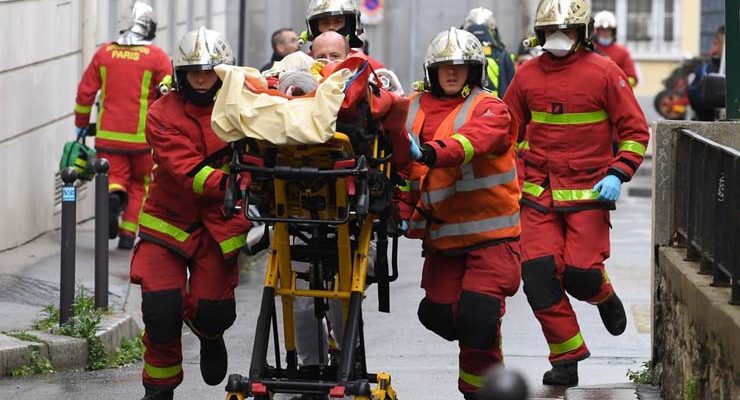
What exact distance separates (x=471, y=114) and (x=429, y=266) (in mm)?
752

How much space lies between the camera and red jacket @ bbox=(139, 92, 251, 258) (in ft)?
25.2

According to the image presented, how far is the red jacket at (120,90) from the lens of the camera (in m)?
14.4

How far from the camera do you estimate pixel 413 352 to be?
35.1 feet

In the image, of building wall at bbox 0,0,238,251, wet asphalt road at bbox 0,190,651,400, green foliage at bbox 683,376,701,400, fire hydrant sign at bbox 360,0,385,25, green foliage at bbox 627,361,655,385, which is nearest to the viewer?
green foliage at bbox 683,376,701,400

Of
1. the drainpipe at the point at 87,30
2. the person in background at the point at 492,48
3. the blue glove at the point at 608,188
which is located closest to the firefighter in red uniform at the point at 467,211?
the blue glove at the point at 608,188

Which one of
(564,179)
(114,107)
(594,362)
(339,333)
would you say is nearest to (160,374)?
(339,333)

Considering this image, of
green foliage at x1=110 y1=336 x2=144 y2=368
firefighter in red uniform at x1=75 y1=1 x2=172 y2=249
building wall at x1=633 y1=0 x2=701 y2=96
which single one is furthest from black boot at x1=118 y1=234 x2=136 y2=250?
building wall at x1=633 y1=0 x2=701 y2=96

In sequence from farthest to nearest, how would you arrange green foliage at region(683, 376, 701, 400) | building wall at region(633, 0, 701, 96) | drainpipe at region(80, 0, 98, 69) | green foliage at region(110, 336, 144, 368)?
1. building wall at region(633, 0, 701, 96)
2. drainpipe at region(80, 0, 98, 69)
3. green foliage at region(110, 336, 144, 368)
4. green foliage at region(683, 376, 701, 400)

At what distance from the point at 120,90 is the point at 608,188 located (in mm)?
6255

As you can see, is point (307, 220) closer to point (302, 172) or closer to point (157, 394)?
point (302, 172)

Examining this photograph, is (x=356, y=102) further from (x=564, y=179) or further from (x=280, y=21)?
(x=280, y=21)

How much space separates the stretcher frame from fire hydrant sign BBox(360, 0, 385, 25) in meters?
18.4

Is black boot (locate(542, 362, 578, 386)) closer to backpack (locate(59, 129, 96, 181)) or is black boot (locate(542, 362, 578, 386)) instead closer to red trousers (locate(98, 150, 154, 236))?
backpack (locate(59, 129, 96, 181))

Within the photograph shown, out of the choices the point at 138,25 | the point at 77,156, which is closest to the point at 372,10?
the point at 138,25
